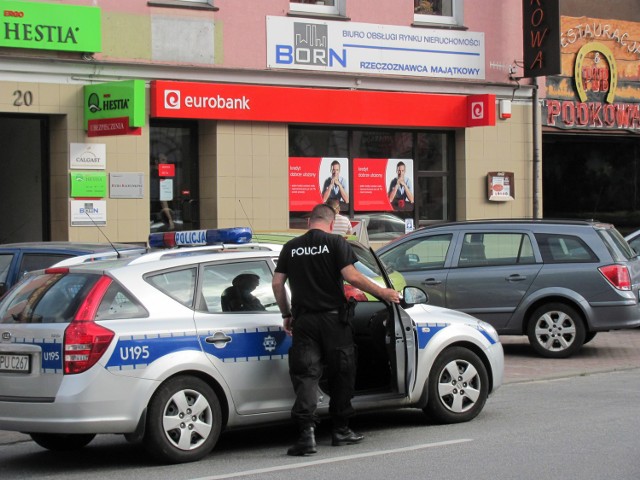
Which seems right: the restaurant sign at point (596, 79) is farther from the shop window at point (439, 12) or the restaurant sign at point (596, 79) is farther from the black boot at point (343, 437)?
the black boot at point (343, 437)

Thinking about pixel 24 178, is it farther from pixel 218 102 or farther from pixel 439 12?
pixel 439 12

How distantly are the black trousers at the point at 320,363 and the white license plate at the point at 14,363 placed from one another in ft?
5.95

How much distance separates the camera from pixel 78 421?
23.7ft

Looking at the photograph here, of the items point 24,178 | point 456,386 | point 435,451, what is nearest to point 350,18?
point 24,178

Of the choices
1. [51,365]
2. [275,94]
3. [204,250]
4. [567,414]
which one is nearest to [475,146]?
[275,94]

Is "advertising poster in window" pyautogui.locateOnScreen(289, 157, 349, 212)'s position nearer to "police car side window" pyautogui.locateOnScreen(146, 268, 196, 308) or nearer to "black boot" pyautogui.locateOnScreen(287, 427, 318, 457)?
"police car side window" pyautogui.locateOnScreen(146, 268, 196, 308)

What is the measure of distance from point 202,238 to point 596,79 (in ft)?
51.2

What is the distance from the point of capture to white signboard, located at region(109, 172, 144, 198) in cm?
1727

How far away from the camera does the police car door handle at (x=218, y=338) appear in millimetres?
7715

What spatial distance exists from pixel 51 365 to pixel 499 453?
314 centimetres

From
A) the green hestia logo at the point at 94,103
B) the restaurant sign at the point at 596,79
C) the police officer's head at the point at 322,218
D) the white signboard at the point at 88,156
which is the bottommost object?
the police officer's head at the point at 322,218

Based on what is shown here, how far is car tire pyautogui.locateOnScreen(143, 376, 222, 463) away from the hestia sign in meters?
9.92

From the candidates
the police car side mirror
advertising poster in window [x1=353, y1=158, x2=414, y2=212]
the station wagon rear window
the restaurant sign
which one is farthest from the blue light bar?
the restaurant sign

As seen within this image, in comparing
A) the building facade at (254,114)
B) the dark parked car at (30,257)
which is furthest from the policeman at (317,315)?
the building facade at (254,114)
